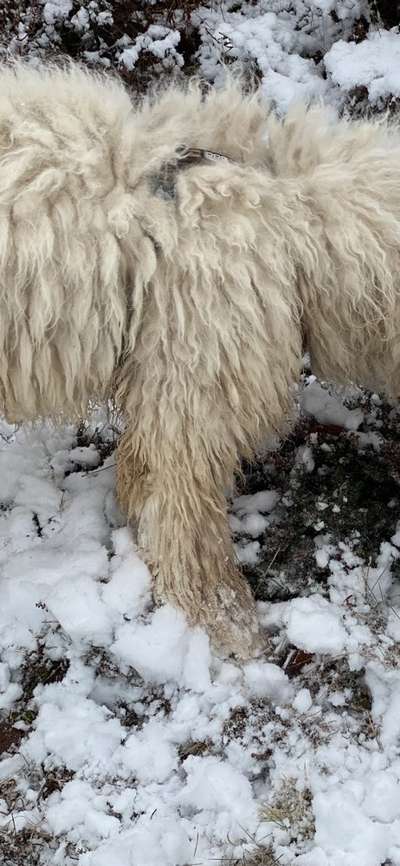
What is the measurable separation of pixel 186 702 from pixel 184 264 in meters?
1.52

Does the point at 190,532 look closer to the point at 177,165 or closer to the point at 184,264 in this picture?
the point at 184,264

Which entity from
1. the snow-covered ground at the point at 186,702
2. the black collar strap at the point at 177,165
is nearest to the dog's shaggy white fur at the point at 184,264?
the black collar strap at the point at 177,165

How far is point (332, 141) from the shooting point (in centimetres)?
276

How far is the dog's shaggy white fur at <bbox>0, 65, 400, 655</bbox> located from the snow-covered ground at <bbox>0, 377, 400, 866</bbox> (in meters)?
0.52

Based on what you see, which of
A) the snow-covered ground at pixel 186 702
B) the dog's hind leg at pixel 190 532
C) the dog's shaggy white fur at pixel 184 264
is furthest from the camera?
the dog's hind leg at pixel 190 532

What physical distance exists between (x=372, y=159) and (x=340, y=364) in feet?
2.25

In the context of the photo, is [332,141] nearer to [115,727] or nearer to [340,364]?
[340,364]

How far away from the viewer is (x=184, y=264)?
96.7 inches

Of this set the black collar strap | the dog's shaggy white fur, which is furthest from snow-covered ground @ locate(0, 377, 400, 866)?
the black collar strap

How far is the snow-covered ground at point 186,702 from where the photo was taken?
255cm

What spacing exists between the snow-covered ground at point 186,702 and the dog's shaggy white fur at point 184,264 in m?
0.52

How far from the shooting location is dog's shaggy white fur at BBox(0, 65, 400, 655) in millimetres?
2441

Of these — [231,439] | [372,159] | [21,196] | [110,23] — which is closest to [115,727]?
[231,439]

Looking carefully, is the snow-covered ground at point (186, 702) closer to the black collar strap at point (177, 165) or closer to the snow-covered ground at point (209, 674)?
the snow-covered ground at point (209, 674)
